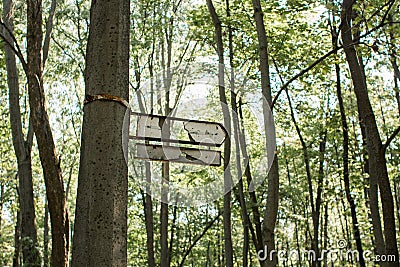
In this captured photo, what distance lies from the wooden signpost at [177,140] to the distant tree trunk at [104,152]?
24.5 inches

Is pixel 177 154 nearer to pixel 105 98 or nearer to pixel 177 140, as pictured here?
pixel 177 140

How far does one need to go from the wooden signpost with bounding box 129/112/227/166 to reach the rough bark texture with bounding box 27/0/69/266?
2306 mm

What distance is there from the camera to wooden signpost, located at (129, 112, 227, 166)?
304 centimetres

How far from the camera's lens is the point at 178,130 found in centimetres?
343

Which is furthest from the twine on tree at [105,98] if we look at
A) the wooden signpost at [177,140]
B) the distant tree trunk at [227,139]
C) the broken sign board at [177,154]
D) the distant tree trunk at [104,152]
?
the distant tree trunk at [227,139]

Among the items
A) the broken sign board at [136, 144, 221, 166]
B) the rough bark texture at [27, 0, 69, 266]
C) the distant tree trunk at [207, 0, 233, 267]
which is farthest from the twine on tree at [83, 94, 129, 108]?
the rough bark texture at [27, 0, 69, 266]

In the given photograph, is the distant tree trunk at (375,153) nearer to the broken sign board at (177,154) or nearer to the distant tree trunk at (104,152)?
the broken sign board at (177,154)

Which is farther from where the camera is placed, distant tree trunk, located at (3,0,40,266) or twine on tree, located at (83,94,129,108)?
distant tree trunk, located at (3,0,40,266)

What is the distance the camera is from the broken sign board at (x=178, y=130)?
3.03 meters

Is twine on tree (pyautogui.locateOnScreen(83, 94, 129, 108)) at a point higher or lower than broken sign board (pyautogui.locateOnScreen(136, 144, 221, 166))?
higher

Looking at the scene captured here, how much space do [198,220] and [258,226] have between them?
21.4 ft

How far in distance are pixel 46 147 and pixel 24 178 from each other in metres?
2.56

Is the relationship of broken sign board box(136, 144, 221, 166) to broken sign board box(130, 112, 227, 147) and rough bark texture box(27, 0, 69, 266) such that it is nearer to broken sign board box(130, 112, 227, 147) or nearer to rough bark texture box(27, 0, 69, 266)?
broken sign board box(130, 112, 227, 147)

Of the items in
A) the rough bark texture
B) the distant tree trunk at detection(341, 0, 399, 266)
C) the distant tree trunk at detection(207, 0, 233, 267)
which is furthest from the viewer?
the distant tree trunk at detection(341, 0, 399, 266)
